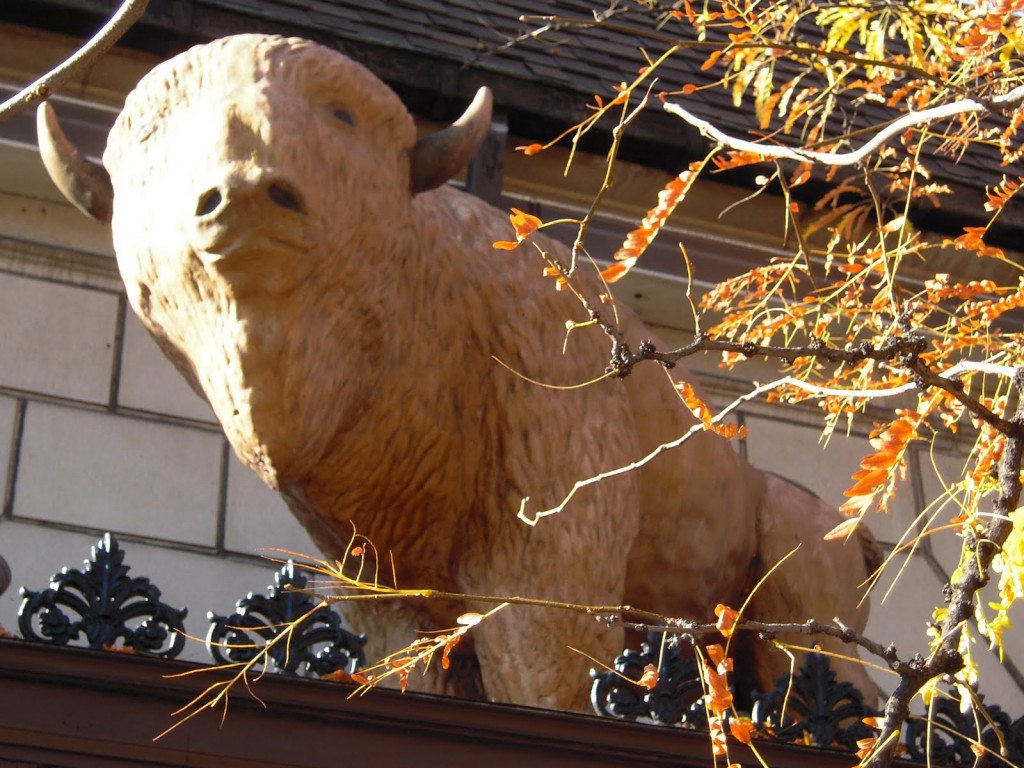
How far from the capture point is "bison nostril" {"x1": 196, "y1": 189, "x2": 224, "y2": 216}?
4.11m

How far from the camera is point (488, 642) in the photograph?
456 centimetres

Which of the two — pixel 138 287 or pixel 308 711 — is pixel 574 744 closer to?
pixel 308 711

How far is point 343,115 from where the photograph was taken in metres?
4.45

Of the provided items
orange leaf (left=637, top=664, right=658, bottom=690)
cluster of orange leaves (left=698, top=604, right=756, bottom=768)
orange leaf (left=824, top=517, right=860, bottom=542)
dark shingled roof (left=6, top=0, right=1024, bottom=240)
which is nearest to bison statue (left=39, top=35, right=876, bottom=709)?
orange leaf (left=637, top=664, right=658, bottom=690)

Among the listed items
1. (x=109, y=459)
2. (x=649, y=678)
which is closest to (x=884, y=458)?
(x=649, y=678)

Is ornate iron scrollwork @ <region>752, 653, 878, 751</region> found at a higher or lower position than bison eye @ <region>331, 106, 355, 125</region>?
lower

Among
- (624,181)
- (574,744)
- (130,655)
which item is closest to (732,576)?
(574,744)

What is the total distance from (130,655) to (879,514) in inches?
163

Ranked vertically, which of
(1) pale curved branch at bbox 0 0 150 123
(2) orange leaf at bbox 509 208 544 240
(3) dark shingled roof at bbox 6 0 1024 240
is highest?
(3) dark shingled roof at bbox 6 0 1024 240

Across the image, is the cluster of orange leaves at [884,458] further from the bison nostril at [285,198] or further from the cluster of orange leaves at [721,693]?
the bison nostril at [285,198]

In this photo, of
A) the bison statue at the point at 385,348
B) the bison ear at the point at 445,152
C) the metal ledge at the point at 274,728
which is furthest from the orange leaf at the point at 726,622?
the bison ear at the point at 445,152

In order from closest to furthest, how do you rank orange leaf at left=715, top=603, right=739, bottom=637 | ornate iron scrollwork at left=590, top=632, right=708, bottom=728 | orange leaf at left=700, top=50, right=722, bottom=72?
orange leaf at left=715, top=603, right=739, bottom=637 < ornate iron scrollwork at left=590, top=632, right=708, bottom=728 < orange leaf at left=700, top=50, right=722, bottom=72

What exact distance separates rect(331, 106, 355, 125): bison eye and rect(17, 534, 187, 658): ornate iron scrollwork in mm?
1099

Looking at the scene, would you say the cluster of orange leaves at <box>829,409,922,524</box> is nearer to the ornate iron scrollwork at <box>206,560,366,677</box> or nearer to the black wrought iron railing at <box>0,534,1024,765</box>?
the black wrought iron railing at <box>0,534,1024,765</box>
